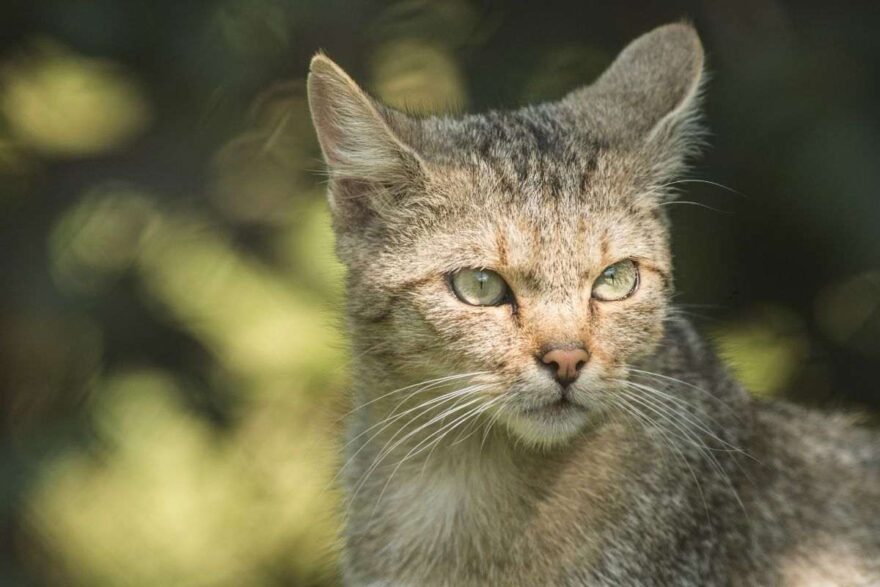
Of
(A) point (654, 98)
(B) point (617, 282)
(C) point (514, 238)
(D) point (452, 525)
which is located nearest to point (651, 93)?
(A) point (654, 98)

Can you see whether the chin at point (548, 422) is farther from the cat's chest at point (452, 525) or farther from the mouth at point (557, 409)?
the cat's chest at point (452, 525)

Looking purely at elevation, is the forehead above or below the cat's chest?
above

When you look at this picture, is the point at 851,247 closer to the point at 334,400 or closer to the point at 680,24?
the point at 680,24

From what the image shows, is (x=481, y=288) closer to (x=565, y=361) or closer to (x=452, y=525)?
(x=565, y=361)

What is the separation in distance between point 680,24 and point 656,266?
88cm

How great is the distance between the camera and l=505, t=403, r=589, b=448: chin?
3439mm

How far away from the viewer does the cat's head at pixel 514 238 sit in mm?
3414

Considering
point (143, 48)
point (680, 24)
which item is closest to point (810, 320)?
point (680, 24)

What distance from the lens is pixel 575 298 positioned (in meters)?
3.48

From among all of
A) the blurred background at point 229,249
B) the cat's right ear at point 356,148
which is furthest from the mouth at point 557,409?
the blurred background at point 229,249

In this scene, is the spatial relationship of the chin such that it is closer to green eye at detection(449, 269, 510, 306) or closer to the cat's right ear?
green eye at detection(449, 269, 510, 306)

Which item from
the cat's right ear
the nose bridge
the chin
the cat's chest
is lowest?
the cat's chest

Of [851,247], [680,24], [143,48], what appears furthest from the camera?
[143,48]

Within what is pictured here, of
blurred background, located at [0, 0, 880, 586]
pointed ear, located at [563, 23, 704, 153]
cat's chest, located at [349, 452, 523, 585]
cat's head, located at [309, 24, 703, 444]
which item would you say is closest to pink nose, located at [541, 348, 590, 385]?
cat's head, located at [309, 24, 703, 444]
